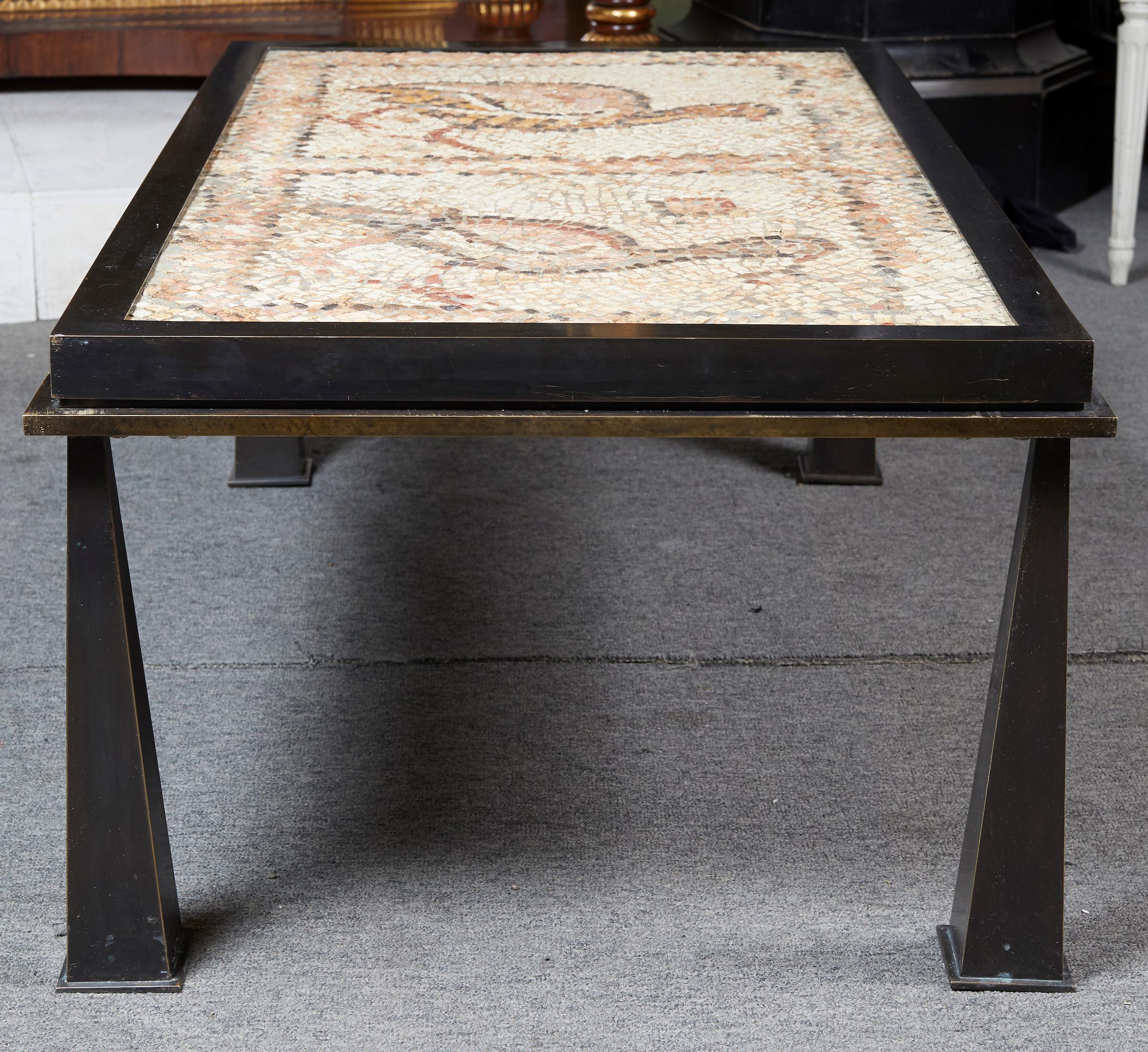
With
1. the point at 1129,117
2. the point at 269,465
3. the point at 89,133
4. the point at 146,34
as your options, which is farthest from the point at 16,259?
the point at 1129,117

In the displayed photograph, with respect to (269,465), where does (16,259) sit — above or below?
above

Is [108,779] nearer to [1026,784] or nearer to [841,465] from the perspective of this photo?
[1026,784]

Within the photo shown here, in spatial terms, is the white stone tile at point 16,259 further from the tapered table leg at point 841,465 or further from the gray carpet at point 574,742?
the tapered table leg at point 841,465

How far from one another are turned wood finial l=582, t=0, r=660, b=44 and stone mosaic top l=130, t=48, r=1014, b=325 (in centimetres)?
50

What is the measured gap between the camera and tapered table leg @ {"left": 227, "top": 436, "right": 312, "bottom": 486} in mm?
1894

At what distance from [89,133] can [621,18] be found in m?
1.04

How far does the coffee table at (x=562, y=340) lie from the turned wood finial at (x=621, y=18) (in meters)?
0.82

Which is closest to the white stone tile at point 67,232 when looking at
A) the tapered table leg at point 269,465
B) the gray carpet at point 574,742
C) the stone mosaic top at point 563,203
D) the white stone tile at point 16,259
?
the white stone tile at point 16,259

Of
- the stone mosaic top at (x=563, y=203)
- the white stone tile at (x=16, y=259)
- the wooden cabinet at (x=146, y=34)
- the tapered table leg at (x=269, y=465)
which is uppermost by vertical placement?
the wooden cabinet at (x=146, y=34)

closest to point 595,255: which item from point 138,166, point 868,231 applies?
point 868,231

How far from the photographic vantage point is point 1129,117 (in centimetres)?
239

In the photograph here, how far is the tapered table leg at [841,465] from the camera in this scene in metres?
1.90

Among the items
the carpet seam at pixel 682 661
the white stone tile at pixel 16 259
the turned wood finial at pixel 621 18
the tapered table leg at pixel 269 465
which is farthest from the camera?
the white stone tile at pixel 16 259

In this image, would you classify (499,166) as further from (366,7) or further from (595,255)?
(366,7)
